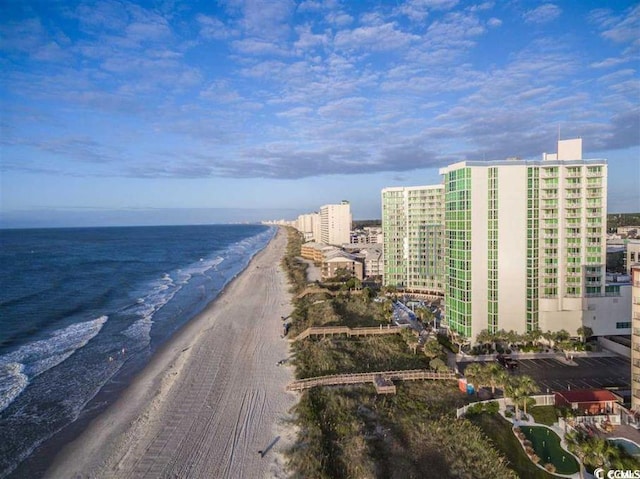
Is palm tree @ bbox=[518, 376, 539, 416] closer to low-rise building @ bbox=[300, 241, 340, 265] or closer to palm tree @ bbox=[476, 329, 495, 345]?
palm tree @ bbox=[476, 329, 495, 345]

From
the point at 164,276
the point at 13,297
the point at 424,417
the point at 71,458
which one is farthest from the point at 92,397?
the point at 164,276

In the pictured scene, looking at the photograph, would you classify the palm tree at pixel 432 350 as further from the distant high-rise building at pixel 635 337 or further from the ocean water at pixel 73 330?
the ocean water at pixel 73 330

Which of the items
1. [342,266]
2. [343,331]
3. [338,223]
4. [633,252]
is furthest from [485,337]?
[338,223]

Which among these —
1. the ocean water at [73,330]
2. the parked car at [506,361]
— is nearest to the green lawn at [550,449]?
the parked car at [506,361]

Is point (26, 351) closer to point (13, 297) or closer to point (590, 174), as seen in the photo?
point (13, 297)

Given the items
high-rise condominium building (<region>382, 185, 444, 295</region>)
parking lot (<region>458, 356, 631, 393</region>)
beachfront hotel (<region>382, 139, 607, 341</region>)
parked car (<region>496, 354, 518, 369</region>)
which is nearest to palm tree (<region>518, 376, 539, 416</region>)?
parking lot (<region>458, 356, 631, 393</region>)

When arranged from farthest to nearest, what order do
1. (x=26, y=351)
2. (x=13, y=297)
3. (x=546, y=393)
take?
(x=13, y=297) < (x=26, y=351) < (x=546, y=393)
